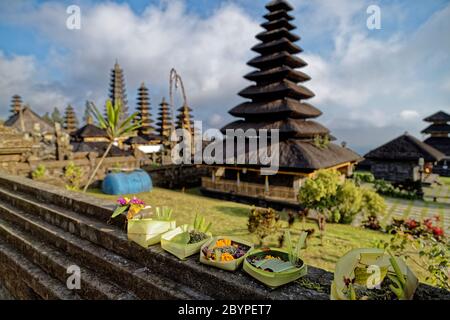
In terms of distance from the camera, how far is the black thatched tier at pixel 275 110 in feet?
54.8

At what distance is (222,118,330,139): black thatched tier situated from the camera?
16.0 meters

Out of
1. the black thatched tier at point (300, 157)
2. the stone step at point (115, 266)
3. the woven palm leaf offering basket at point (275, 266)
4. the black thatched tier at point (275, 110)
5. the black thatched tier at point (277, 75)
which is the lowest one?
the stone step at point (115, 266)

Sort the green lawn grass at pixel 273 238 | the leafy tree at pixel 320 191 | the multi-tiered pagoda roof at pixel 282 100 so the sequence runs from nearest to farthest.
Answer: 1. the green lawn grass at pixel 273 238
2. the leafy tree at pixel 320 191
3. the multi-tiered pagoda roof at pixel 282 100

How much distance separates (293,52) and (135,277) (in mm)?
21052

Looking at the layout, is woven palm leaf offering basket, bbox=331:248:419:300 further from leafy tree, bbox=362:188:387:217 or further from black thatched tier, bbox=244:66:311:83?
black thatched tier, bbox=244:66:311:83

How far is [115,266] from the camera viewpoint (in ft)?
10.5

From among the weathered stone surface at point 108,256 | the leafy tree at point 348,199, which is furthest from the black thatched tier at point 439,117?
the weathered stone surface at point 108,256

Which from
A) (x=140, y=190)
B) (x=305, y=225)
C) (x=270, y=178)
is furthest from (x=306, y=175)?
(x=140, y=190)

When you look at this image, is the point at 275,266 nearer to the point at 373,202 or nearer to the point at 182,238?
the point at 182,238

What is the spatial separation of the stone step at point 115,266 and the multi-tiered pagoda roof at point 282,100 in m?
11.4

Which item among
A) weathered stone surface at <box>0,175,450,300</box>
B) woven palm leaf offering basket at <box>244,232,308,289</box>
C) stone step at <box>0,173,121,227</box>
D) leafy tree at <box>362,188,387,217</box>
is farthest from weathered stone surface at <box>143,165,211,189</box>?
woven palm leaf offering basket at <box>244,232,308,289</box>

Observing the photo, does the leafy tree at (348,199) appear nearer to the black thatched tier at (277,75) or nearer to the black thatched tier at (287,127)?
the black thatched tier at (287,127)

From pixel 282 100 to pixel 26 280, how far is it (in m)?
16.2

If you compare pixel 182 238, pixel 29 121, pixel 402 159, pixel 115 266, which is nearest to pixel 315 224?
pixel 182 238
